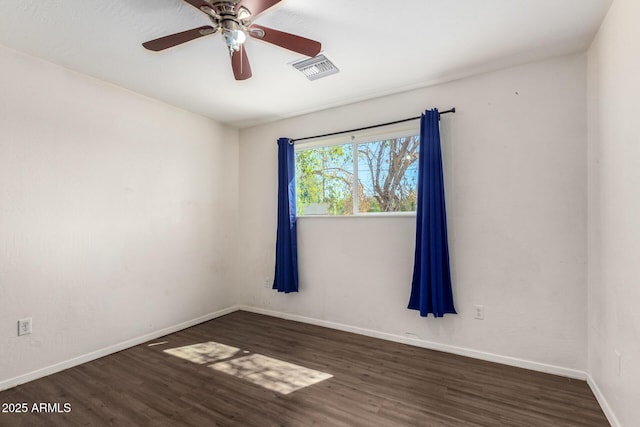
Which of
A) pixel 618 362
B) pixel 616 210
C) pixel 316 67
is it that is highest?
pixel 316 67

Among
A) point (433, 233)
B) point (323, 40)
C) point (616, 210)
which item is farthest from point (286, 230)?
point (616, 210)

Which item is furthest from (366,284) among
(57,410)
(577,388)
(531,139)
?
(57,410)

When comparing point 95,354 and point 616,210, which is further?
point 95,354

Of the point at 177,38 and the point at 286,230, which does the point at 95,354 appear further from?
the point at 177,38

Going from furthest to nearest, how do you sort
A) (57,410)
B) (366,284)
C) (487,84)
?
(366,284)
(487,84)
(57,410)

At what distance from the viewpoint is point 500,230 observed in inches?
102

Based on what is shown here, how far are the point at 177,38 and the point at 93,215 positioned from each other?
73.6 inches

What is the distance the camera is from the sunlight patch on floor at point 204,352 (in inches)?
107

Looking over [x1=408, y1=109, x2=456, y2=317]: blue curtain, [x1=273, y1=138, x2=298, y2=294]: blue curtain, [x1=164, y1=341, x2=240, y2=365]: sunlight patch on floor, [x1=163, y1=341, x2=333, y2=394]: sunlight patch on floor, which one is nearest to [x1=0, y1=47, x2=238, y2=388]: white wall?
[x1=164, y1=341, x2=240, y2=365]: sunlight patch on floor

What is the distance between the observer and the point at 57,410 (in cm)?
197

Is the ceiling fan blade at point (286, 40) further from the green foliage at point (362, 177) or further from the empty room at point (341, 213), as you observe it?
the green foliage at point (362, 177)

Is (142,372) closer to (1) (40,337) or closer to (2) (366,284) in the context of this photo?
(1) (40,337)

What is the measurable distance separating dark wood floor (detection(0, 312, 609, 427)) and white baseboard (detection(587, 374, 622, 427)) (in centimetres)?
4

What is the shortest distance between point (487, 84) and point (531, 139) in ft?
2.04
